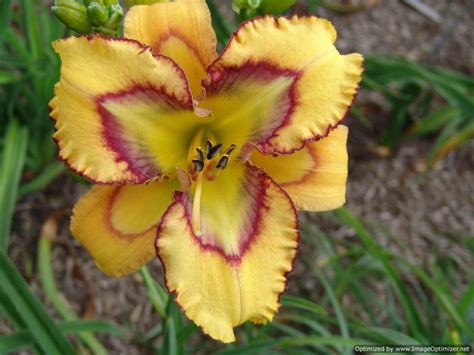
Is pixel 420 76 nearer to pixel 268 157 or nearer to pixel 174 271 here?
pixel 268 157

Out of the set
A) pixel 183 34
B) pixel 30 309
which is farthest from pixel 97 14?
pixel 30 309

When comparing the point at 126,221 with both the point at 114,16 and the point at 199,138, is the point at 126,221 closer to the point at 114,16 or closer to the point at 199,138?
the point at 199,138

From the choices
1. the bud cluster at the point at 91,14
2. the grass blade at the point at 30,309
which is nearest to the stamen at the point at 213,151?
the bud cluster at the point at 91,14

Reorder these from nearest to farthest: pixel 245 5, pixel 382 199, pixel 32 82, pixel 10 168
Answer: pixel 245 5 → pixel 10 168 → pixel 32 82 → pixel 382 199

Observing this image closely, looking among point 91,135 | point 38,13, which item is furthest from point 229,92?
point 38,13

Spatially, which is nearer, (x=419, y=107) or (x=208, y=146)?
(x=208, y=146)

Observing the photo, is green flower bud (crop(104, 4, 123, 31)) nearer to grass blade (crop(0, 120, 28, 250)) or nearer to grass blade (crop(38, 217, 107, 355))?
grass blade (crop(0, 120, 28, 250))

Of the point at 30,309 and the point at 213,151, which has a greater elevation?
the point at 213,151

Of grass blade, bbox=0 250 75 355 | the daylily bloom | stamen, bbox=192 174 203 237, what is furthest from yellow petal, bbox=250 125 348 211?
grass blade, bbox=0 250 75 355
